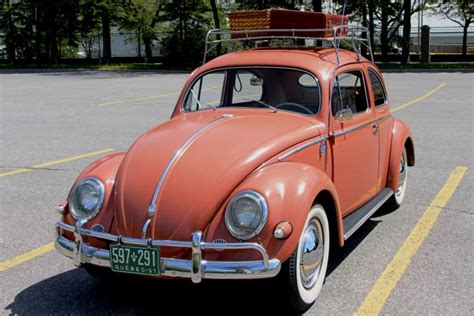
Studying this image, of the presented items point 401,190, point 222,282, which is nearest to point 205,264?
point 222,282

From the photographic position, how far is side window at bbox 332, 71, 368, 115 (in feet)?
16.0

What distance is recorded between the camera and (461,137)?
1023cm

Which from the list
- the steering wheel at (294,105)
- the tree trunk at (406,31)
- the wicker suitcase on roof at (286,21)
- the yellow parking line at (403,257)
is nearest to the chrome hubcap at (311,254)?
the yellow parking line at (403,257)

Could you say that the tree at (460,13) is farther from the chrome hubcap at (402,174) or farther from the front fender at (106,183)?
the front fender at (106,183)

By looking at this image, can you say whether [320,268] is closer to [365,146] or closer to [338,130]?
[338,130]

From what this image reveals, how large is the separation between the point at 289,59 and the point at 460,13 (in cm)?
4067

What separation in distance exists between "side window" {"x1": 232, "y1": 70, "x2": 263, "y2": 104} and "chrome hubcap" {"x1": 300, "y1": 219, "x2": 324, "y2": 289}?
58.8 inches

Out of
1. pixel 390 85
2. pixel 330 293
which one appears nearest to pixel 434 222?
pixel 330 293

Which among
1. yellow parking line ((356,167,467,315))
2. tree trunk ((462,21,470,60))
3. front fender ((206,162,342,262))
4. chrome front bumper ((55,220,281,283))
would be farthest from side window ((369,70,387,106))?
tree trunk ((462,21,470,60))

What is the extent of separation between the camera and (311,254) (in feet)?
12.5

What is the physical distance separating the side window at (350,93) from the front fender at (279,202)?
116cm

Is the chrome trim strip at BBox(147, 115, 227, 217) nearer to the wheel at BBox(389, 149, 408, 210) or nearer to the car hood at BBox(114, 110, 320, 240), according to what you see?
the car hood at BBox(114, 110, 320, 240)

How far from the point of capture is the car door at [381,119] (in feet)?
18.2

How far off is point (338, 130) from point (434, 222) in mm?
1708
